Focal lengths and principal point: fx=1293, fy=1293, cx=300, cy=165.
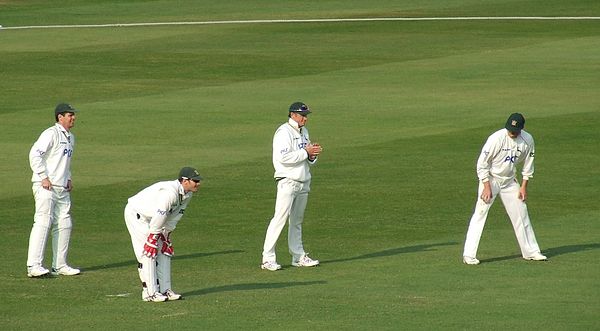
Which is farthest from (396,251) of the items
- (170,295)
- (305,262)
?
(170,295)

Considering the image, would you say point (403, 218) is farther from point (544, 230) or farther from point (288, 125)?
point (288, 125)

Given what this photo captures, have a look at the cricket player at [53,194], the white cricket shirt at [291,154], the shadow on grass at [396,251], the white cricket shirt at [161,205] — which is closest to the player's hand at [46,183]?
→ the cricket player at [53,194]

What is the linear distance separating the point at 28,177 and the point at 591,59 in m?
21.0

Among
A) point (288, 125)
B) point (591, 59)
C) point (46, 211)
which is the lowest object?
point (46, 211)

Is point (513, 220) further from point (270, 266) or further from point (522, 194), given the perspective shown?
point (270, 266)

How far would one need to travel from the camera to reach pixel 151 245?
50.7 ft

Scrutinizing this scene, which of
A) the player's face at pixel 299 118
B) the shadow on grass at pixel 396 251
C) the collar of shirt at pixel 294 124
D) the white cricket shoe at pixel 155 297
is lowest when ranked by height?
the white cricket shoe at pixel 155 297

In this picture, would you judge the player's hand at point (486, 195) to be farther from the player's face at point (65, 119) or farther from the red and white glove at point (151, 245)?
the player's face at point (65, 119)

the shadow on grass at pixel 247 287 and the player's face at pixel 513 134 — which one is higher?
the player's face at pixel 513 134

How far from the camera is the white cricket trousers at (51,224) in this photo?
57.6ft

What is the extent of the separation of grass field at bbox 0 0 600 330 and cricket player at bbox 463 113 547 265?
1.28ft

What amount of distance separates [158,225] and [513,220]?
18.2 ft

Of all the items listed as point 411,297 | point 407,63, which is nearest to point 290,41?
point 407,63

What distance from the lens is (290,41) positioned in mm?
45406
